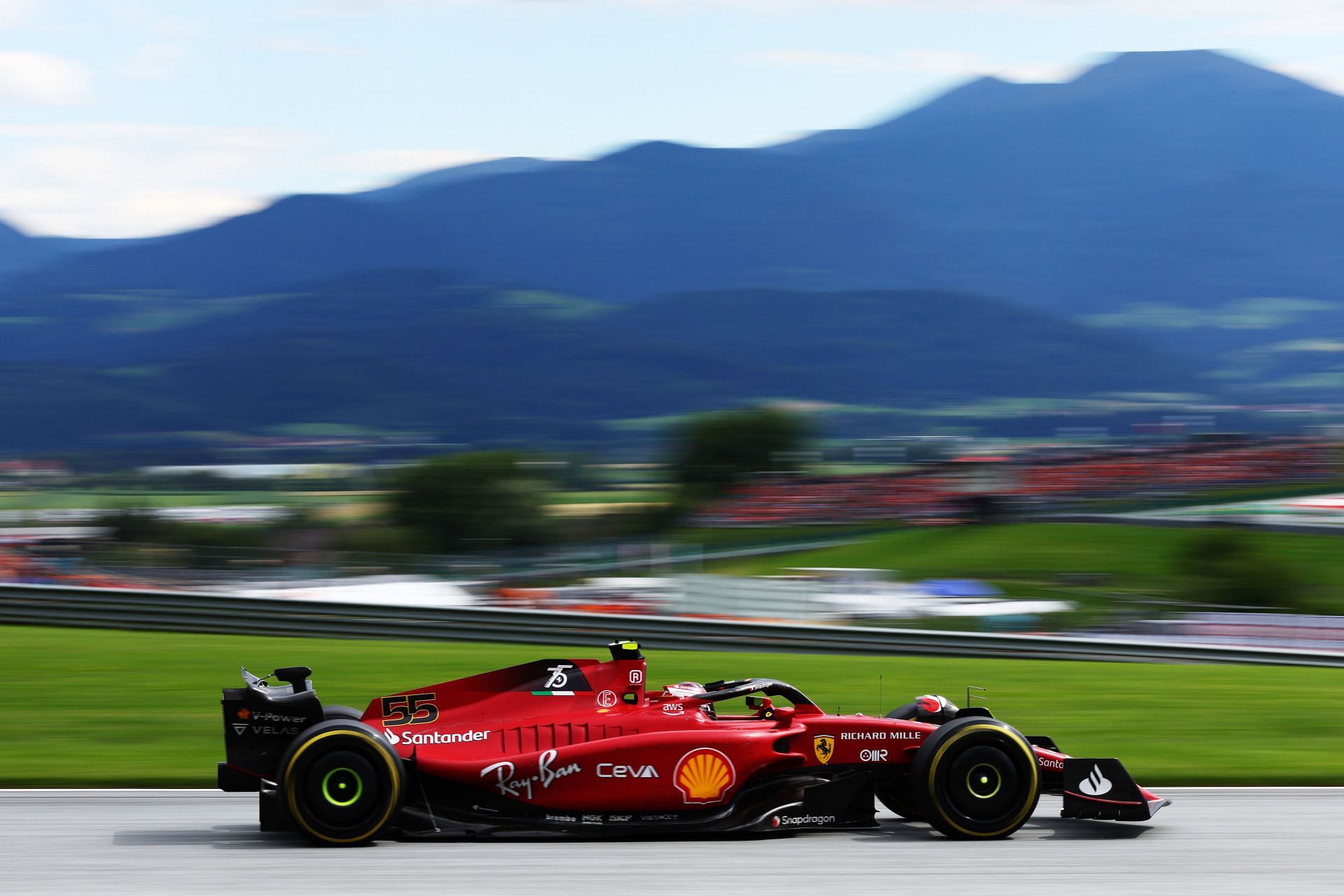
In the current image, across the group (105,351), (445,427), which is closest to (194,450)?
(445,427)

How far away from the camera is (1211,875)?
5.13 meters

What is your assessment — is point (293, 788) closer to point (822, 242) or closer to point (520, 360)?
point (520, 360)

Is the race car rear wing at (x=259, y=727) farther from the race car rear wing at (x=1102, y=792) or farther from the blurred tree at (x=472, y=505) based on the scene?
the blurred tree at (x=472, y=505)

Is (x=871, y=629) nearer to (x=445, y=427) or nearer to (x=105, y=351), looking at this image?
(x=445, y=427)

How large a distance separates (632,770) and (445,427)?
90585 mm

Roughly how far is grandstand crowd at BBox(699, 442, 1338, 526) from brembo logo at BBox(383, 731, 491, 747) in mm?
35130

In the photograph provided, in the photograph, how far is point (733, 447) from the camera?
5894cm

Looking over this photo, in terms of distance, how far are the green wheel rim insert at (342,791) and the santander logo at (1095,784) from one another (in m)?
2.99

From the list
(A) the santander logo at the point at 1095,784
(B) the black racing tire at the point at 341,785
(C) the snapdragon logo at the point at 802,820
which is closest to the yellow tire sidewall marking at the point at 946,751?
(A) the santander logo at the point at 1095,784

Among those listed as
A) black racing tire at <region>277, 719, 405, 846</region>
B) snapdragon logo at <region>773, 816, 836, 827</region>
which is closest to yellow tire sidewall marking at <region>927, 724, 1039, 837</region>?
snapdragon logo at <region>773, 816, 836, 827</region>

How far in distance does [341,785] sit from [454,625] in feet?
35.2

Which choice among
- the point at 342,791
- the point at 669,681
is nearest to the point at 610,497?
the point at 669,681

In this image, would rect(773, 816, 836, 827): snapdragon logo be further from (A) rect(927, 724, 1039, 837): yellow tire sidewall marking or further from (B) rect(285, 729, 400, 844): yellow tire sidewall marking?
(B) rect(285, 729, 400, 844): yellow tire sidewall marking

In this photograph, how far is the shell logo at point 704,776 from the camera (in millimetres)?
5375
